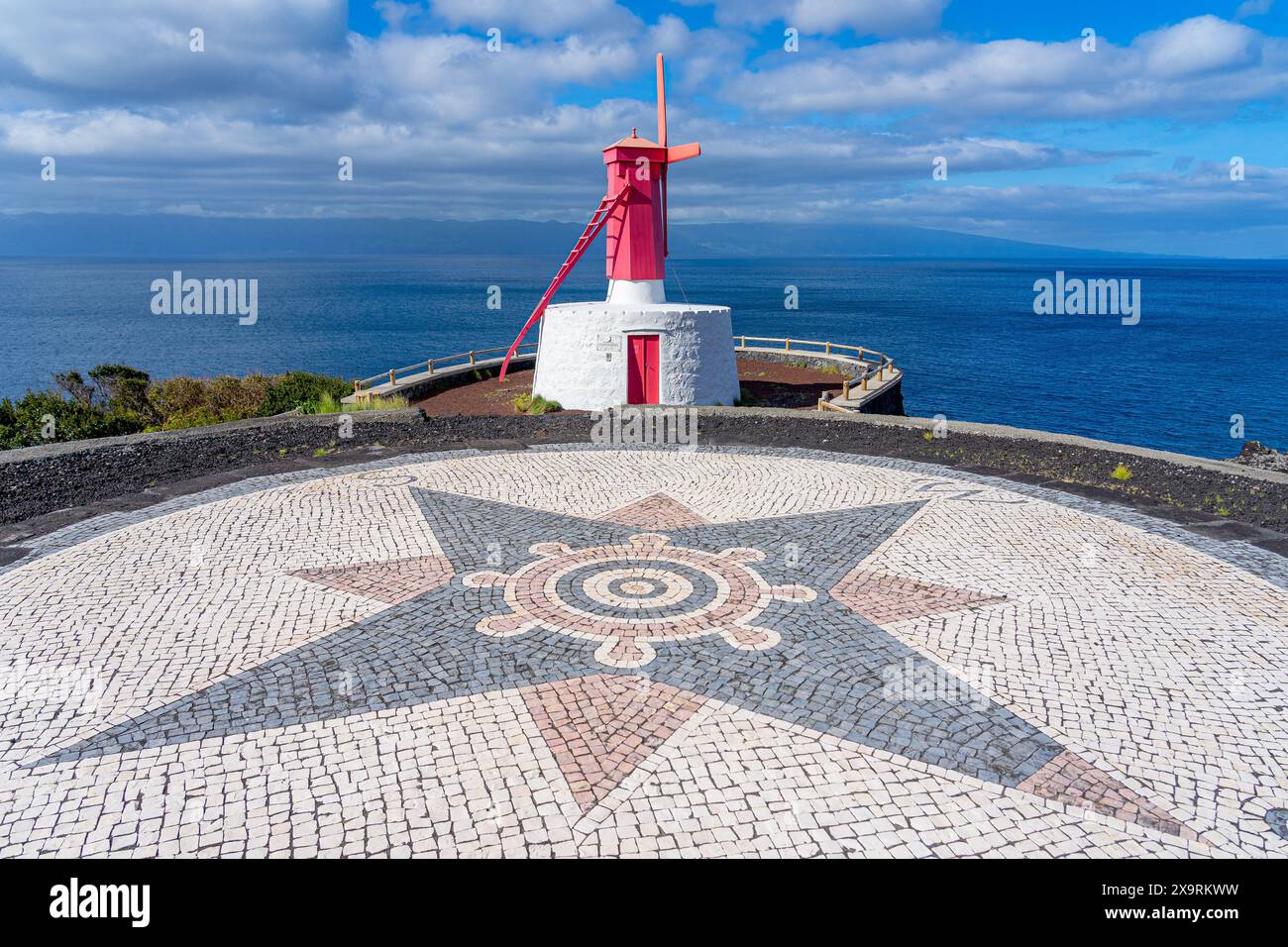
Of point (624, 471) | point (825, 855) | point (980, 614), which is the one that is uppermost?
point (624, 471)

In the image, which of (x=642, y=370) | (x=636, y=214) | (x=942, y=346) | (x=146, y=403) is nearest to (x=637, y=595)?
(x=642, y=370)

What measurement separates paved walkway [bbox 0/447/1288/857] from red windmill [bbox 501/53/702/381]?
42.6ft

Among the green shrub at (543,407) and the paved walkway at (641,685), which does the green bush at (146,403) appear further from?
the paved walkway at (641,685)

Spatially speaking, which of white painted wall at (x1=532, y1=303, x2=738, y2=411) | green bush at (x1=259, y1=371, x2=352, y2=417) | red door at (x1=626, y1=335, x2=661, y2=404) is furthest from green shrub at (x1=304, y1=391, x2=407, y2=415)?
red door at (x1=626, y1=335, x2=661, y2=404)

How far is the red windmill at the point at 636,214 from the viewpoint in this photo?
76.2 ft

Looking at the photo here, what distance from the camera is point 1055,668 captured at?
788 centimetres

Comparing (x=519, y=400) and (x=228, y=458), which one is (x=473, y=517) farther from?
(x=519, y=400)

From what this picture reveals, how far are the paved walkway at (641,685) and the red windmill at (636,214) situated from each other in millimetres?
12988

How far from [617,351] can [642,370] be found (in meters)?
0.90

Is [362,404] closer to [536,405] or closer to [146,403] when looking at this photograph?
[536,405]

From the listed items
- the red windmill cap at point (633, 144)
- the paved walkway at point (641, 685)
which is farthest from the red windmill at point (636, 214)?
the paved walkway at point (641, 685)

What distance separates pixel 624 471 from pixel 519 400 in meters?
9.52
